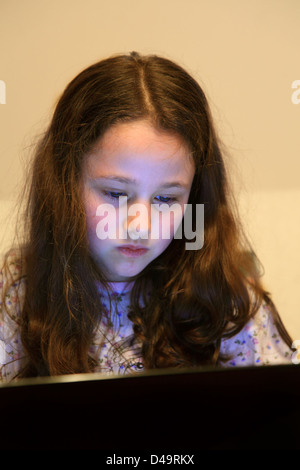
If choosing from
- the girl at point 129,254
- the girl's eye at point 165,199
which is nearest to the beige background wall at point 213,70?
the girl at point 129,254

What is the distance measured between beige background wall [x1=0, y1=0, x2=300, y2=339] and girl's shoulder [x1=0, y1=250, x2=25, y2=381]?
0.05 metres

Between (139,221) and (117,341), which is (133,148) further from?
(117,341)

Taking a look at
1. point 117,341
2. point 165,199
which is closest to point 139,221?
point 165,199

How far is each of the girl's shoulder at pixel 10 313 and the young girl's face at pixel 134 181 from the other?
154mm

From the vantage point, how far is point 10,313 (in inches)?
33.6

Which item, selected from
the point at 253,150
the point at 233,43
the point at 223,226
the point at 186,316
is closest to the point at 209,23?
the point at 233,43

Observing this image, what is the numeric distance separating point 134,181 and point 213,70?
0.87 feet

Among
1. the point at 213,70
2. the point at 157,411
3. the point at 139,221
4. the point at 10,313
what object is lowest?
the point at 157,411

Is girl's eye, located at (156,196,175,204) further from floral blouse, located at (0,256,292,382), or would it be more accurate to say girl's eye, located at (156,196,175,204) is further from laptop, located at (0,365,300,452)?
laptop, located at (0,365,300,452)

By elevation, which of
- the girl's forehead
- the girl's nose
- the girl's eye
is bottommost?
the girl's nose

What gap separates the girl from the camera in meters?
0.73

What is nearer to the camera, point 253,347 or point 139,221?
point 139,221

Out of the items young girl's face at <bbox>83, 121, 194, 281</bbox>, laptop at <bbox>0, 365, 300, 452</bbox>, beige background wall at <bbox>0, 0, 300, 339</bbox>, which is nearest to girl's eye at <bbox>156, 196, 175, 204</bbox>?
young girl's face at <bbox>83, 121, 194, 281</bbox>
